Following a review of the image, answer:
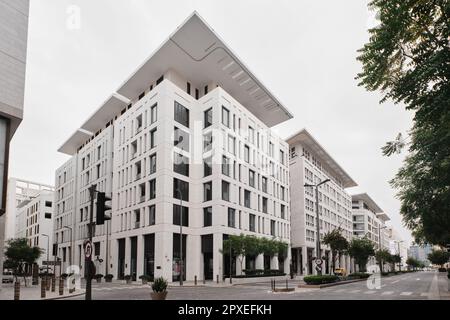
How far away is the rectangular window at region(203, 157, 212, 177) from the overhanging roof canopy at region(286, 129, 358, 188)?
31818 mm

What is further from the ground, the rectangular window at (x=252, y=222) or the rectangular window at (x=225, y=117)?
the rectangular window at (x=225, y=117)

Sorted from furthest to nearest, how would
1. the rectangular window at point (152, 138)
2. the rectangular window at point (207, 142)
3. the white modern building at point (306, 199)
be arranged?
the white modern building at point (306, 199), the rectangular window at point (207, 142), the rectangular window at point (152, 138)

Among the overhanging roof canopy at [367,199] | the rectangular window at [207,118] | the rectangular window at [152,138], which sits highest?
the rectangular window at [207,118]

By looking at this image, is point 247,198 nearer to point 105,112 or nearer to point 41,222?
point 105,112

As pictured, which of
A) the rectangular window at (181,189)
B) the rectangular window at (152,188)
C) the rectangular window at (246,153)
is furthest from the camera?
the rectangular window at (246,153)

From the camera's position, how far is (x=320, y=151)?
9669 centimetres

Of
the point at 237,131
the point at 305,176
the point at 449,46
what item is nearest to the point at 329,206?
the point at 305,176

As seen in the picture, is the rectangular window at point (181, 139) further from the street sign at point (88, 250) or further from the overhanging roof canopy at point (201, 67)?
the street sign at point (88, 250)

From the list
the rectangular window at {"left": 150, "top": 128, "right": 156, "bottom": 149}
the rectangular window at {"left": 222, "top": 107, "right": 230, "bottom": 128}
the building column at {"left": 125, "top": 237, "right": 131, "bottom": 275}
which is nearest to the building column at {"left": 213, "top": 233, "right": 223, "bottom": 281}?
the building column at {"left": 125, "top": 237, "right": 131, "bottom": 275}

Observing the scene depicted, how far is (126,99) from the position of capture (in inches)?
2623

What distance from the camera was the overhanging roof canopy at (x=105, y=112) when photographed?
66562mm

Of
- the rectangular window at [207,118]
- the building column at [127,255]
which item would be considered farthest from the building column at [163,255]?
the rectangular window at [207,118]

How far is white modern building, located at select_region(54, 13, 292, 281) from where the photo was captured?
172ft

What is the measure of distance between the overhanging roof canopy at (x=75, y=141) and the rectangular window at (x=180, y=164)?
1259 inches
